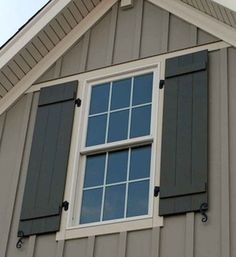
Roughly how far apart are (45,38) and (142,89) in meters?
1.42

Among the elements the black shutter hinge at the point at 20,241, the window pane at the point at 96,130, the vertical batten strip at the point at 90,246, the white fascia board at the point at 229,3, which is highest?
the white fascia board at the point at 229,3

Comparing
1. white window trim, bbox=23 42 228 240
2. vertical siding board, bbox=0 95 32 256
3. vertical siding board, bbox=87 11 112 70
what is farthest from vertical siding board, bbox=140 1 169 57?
vertical siding board, bbox=0 95 32 256

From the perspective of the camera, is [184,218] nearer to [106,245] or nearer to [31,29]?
[106,245]

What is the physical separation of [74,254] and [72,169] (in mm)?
972

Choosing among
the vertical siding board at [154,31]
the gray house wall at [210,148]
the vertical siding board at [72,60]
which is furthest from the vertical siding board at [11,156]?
the vertical siding board at [154,31]

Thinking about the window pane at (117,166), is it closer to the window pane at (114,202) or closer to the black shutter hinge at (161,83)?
the window pane at (114,202)

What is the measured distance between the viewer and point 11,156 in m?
7.55

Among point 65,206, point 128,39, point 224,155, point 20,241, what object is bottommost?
point 20,241

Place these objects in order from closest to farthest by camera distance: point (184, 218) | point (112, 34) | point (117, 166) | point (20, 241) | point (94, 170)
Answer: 1. point (184, 218)
2. point (20, 241)
3. point (117, 166)
4. point (94, 170)
5. point (112, 34)

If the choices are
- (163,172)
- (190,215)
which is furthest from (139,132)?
(190,215)

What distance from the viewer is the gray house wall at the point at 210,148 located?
6.06 m

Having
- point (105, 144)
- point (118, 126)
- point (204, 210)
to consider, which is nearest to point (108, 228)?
point (204, 210)

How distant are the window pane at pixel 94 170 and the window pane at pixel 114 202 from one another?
19 cm

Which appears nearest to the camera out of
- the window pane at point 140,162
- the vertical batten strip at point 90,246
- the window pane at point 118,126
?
the vertical batten strip at point 90,246
